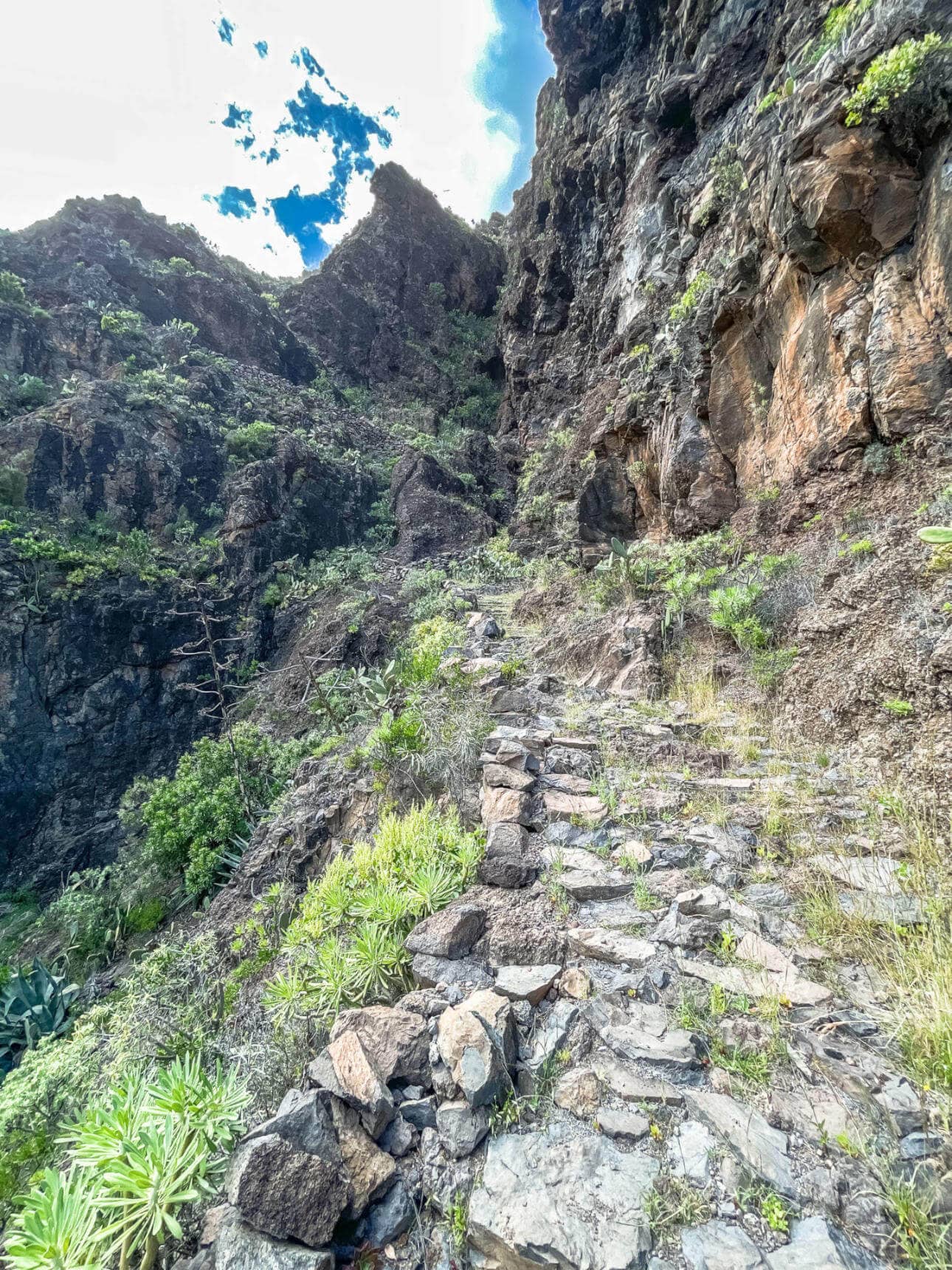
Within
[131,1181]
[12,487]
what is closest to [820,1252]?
[131,1181]

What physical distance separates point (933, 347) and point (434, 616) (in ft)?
29.6

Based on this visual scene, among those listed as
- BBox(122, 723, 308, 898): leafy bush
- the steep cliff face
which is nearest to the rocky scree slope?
BBox(122, 723, 308, 898): leafy bush

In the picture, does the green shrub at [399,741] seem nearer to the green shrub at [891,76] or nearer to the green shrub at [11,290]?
the green shrub at [891,76]

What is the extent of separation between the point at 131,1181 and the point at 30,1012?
8.69m

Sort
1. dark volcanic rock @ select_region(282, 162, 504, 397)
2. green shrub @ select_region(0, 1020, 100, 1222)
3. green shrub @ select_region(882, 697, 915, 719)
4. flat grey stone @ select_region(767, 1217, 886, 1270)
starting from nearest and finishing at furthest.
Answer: flat grey stone @ select_region(767, 1217, 886, 1270) < green shrub @ select_region(882, 697, 915, 719) < green shrub @ select_region(0, 1020, 100, 1222) < dark volcanic rock @ select_region(282, 162, 504, 397)

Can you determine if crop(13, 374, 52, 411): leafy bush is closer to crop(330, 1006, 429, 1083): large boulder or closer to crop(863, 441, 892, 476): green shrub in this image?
crop(330, 1006, 429, 1083): large boulder

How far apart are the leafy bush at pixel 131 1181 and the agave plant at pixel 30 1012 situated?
743cm

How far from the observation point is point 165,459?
55.3 feet

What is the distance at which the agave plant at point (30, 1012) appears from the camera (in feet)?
23.7

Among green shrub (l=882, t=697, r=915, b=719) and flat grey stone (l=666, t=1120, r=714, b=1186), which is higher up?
green shrub (l=882, t=697, r=915, b=719)

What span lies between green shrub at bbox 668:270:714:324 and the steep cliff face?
0.03 m

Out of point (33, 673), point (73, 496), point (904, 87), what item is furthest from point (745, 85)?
point (33, 673)

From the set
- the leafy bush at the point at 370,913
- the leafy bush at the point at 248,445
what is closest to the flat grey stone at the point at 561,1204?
the leafy bush at the point at 370,913

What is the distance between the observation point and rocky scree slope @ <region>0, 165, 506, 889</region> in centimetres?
1309
